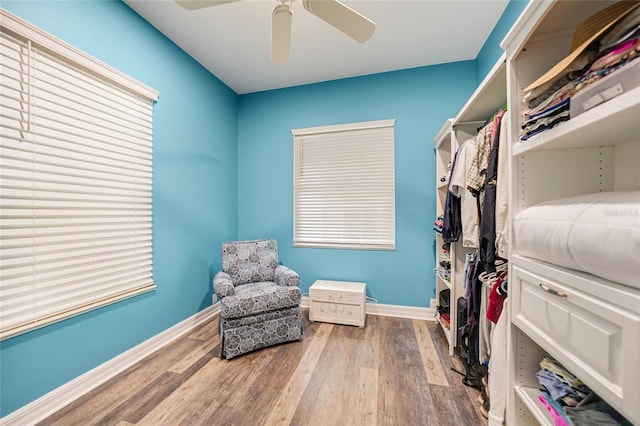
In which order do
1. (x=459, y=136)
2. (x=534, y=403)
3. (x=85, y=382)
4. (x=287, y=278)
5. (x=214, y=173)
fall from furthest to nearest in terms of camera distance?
(x=214, y=173), (x=287, y=278), (x=459, y=136), (x=85, y=382), (x=534, y=403)

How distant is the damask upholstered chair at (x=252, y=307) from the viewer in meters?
1.98

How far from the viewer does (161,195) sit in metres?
2.21

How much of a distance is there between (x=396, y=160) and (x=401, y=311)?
1.70m

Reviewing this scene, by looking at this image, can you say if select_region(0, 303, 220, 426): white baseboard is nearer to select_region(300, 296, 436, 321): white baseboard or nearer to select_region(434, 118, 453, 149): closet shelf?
select_region(300, 296, 436, 321): white baseboard

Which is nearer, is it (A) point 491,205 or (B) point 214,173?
(A) point 491,205

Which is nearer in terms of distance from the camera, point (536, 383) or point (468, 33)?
point (536, 383)

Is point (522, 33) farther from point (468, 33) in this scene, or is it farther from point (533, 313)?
point (468, 33)

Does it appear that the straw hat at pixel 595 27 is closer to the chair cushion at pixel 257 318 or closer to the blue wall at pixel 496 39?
the blue wall at pixel 496 39

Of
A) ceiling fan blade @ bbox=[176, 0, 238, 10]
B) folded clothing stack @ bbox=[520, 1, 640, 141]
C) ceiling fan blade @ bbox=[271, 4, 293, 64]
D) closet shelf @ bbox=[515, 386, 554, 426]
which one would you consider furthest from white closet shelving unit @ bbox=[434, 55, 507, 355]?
ceiling fan blade @ bbox=[176, 0, 238, 10]

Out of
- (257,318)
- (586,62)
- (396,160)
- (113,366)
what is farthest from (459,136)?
(113,366)

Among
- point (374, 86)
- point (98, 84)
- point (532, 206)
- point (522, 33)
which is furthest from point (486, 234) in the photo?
point (98, 84)

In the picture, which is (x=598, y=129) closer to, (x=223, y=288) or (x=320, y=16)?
(x=320, y=16)

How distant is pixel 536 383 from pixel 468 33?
8.61 feet

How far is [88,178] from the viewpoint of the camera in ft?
5.43
